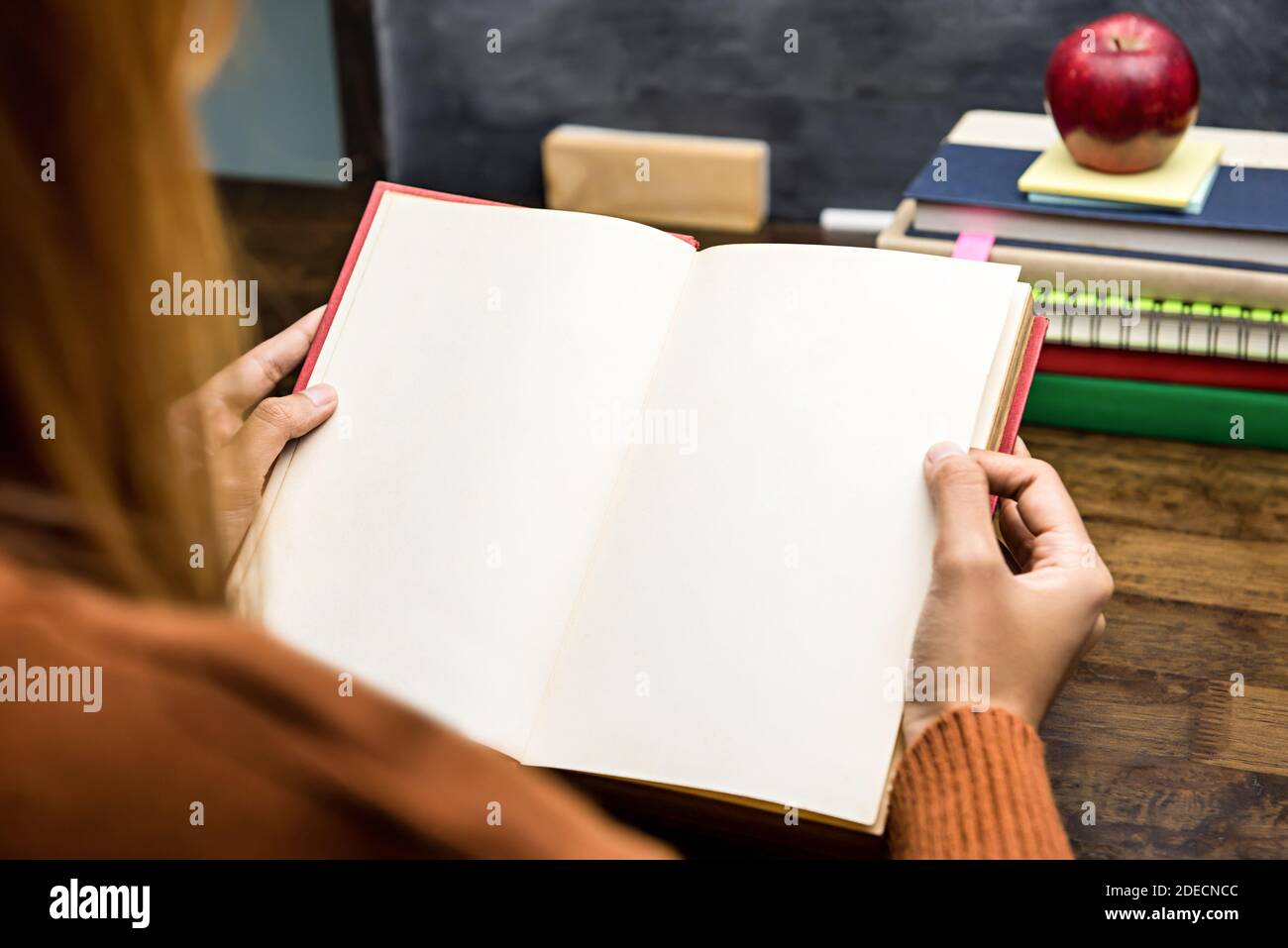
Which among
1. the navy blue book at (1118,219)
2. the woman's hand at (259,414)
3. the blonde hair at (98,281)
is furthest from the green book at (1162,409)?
the blonde hair at (98,281)

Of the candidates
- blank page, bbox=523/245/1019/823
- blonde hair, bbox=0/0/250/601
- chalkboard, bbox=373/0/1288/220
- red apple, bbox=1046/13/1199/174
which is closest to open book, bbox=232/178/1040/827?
blank page, bbox=523/245/1019/823

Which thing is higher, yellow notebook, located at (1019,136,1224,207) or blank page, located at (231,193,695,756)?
yellow notebook, located at (1019,136,1224,207)

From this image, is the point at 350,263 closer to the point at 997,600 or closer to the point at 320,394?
the point at 320,394

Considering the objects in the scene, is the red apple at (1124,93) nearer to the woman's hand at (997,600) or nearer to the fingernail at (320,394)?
the woman's hand at (997,600)

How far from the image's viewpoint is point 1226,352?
1.00 meters

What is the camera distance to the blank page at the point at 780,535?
0.61m

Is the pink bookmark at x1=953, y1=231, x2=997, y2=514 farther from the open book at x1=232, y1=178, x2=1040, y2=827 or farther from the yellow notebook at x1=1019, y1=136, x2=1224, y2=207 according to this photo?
the open book at x1=232, y1=178, x2=1040, y2=827

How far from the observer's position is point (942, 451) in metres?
0.66

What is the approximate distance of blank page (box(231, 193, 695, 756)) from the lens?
666 millimetres

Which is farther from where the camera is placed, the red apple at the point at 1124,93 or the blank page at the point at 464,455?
the red apple at the point at 1124,93

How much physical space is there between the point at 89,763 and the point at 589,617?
39 centimetres

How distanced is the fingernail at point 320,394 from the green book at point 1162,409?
2.03 ft
